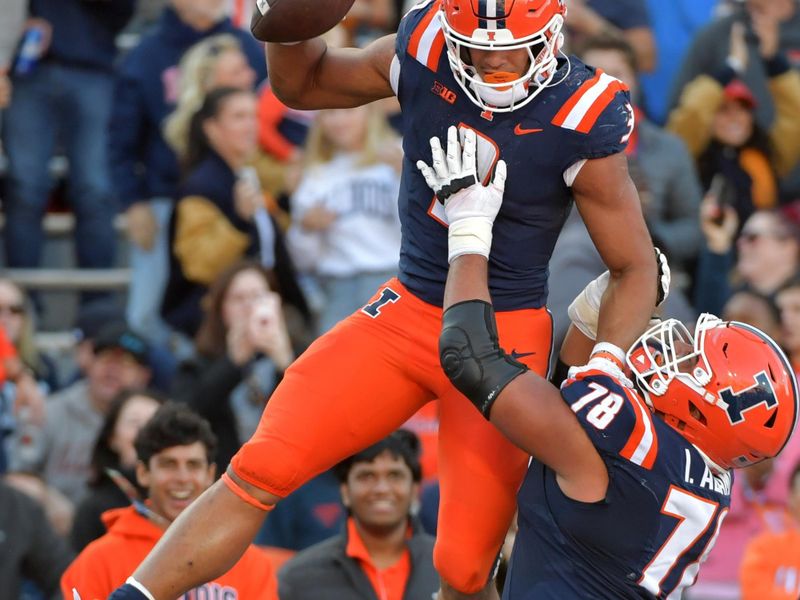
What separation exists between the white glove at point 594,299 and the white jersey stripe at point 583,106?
1.55ft

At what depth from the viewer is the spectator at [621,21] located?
8.98 m

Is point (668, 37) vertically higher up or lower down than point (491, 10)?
lower down

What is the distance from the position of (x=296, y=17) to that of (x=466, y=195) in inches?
28.1

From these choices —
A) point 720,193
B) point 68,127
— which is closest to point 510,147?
point 720,193

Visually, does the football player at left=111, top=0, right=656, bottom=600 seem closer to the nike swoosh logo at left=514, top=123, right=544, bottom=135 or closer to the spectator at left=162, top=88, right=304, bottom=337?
the nike swoosh logo at left=514, top=123, right=544, bottom=135

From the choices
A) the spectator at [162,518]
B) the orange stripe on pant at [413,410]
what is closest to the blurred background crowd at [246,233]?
the spectator at [162,518]

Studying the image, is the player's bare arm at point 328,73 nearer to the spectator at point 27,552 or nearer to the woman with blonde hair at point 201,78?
the spectator at point 27,552

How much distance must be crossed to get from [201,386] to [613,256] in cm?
277

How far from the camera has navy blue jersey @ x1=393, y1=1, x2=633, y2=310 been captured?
4539mm

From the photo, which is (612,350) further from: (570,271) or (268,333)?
(268,333)

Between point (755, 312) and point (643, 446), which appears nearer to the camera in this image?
point (643, 446)

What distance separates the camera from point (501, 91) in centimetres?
448

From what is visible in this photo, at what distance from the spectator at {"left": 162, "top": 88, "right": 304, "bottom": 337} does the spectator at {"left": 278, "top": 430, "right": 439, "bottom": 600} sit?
2.03 metres

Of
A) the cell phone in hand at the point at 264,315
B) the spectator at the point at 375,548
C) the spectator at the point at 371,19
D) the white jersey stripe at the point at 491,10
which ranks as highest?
the white jersey stripe at the point at 491,10
